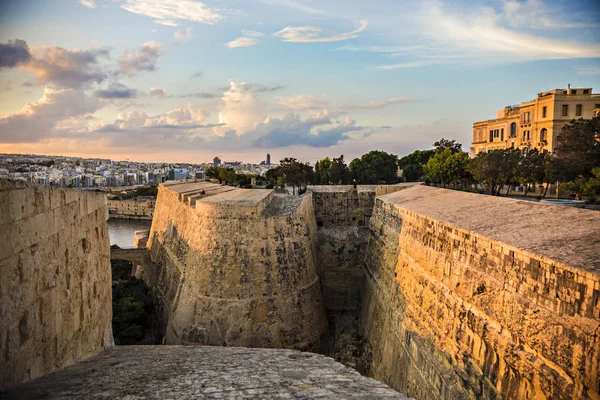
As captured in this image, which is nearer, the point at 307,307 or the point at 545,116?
the point at 307,307

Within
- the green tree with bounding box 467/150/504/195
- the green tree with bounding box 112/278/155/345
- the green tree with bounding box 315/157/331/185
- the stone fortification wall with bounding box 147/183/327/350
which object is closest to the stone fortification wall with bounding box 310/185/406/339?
the stone fortification wall with bounding box 147/183/327/350

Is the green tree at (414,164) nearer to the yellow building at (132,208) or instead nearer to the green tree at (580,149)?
the green tree at (580,149)

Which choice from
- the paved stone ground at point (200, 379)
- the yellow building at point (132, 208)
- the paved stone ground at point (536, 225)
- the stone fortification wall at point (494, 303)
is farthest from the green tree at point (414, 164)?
the paved stone ground at point (200, 379)

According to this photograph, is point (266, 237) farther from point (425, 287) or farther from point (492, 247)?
point (492, 247)

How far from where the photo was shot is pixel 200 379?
447cm

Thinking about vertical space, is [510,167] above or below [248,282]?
above

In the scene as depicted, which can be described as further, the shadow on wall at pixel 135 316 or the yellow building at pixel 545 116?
the yellow building at pixel 545 116

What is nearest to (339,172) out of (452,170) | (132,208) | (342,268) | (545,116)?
(452,170)

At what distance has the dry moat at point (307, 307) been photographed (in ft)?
12.6

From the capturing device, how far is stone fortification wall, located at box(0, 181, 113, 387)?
322cm

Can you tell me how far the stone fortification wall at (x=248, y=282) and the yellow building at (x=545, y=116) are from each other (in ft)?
66.4

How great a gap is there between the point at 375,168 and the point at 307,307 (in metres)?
27.4

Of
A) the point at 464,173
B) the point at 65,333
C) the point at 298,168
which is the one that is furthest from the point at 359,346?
the point at 298,168

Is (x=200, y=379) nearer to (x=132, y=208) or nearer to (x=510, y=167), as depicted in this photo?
(x=510, y=167)
